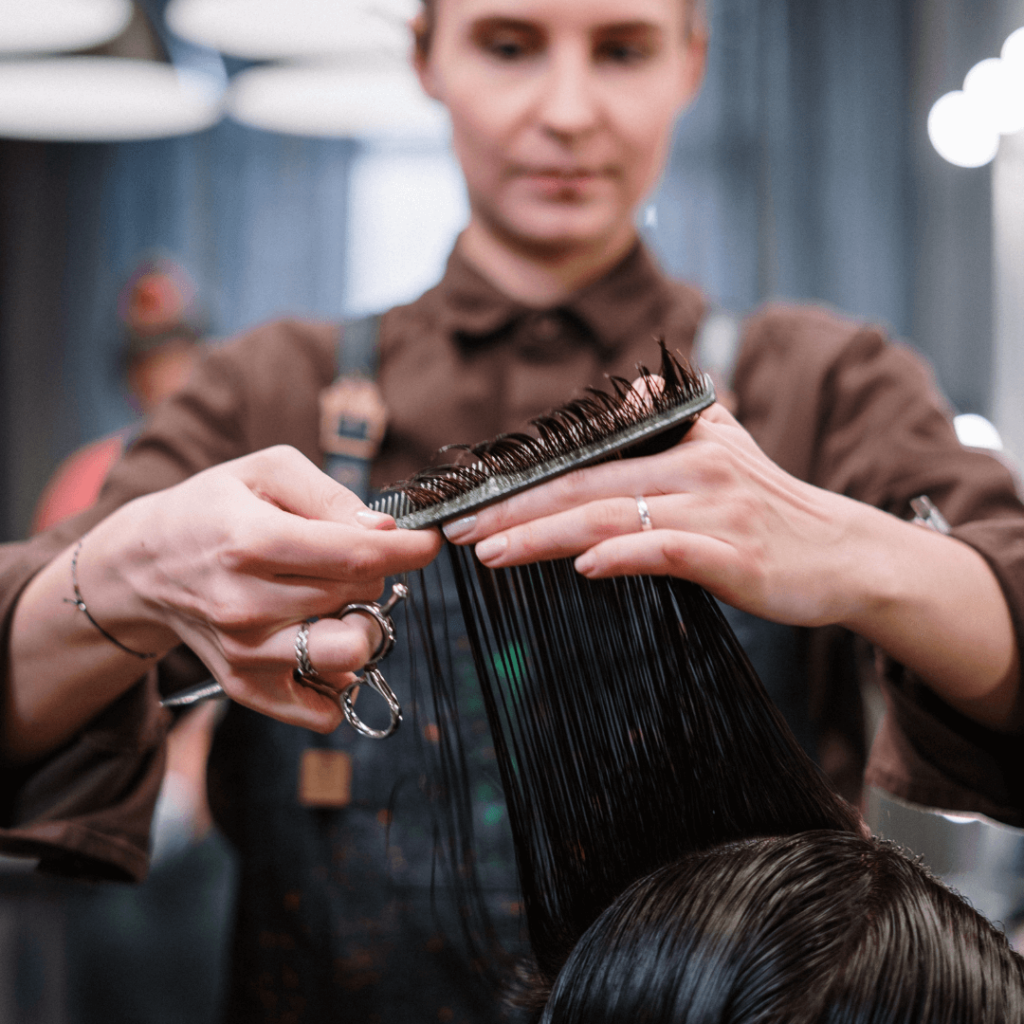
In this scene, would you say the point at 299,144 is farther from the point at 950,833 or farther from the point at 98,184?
the point at 950,833

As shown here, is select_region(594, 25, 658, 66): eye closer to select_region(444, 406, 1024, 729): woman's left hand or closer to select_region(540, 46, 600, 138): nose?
select_region(540, 46, 600, 138): nose

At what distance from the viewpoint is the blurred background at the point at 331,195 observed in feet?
6.03

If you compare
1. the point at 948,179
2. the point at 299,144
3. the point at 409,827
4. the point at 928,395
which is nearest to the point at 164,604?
the point at 409,827

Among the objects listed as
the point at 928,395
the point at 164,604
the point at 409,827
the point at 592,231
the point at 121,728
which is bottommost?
the point at 409,827

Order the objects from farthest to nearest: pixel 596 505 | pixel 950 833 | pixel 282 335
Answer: pixel 950 833 → pixel 282 335 → pixel 596 505

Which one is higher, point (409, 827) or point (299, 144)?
point (299, 144)

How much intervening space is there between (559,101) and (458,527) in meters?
0.48

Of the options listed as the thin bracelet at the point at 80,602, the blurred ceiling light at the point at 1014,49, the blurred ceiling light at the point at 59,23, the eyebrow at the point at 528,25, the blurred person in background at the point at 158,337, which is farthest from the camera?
the blurred person in background at the point at 158,337

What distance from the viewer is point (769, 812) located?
585 millimetres

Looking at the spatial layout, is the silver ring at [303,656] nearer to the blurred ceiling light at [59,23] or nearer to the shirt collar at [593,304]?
the shirt collar at [593,304]

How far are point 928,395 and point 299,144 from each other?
2.41 metres

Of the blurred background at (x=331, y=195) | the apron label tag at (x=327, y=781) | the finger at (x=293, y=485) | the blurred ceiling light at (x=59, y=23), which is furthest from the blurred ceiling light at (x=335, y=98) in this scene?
the finger at (x=293, y=485)

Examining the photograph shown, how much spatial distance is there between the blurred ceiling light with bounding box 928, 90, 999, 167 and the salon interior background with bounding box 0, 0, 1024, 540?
3 centimetres

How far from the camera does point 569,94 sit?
33.6 inches
